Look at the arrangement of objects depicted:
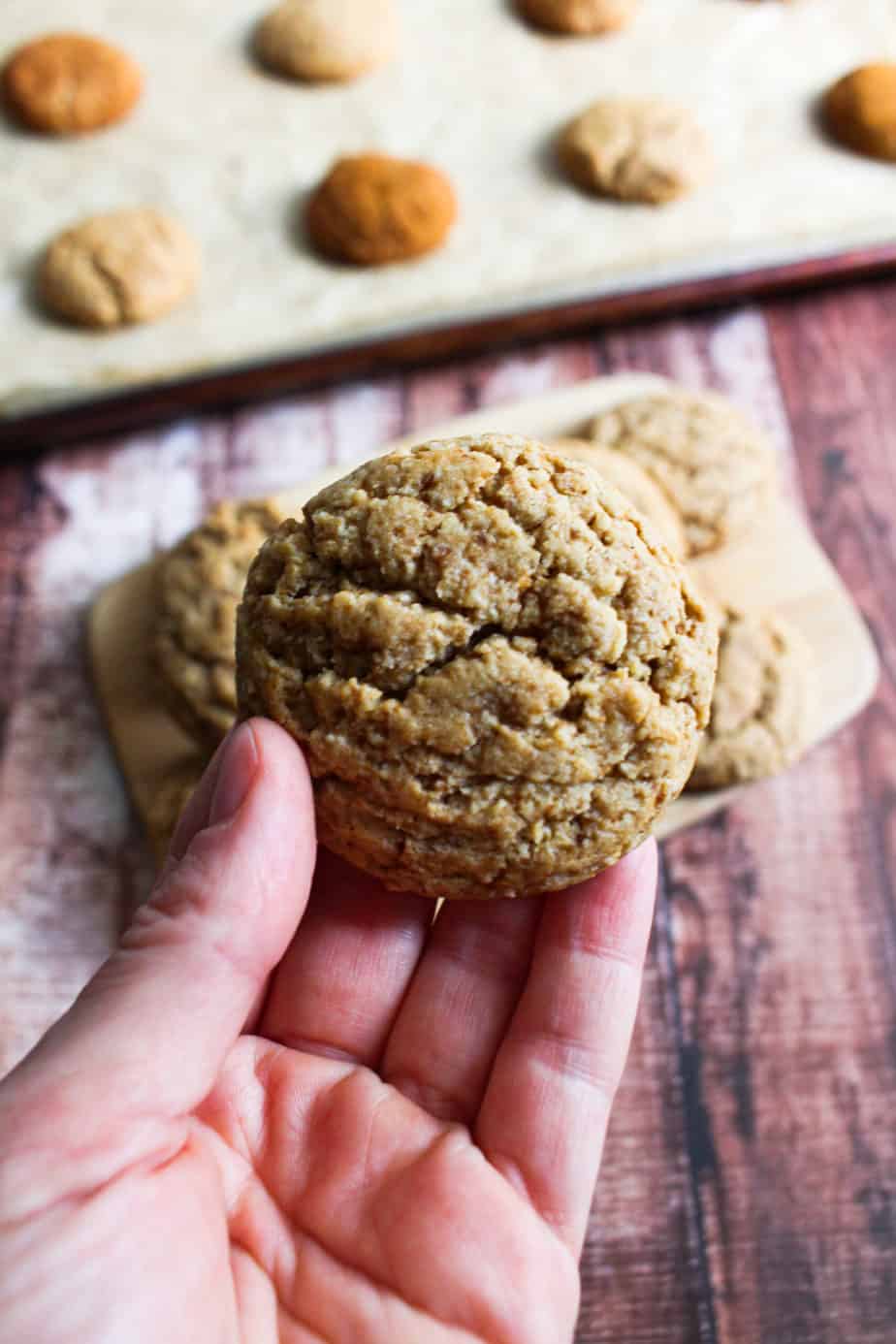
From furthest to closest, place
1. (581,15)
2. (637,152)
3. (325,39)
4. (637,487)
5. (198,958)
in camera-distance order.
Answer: (581,15)
(325,39)
(637,152)
(637,487)
(198,958)

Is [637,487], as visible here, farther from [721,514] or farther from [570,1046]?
[570,1046]

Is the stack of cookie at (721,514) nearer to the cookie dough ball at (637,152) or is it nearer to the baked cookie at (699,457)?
the baked cookie at (699,457)

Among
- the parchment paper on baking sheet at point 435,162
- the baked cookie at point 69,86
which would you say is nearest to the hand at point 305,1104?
the parchment paper on baking sheet at point 435,162

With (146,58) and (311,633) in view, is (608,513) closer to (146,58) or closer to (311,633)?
(311,633)

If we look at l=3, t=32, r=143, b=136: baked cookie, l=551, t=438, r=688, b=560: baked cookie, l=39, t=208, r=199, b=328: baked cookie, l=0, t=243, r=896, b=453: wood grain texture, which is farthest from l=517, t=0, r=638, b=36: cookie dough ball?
l=551, t=438, r=688, b=560: baked cookie

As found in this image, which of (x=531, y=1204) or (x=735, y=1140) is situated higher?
(x=531, y=1204)

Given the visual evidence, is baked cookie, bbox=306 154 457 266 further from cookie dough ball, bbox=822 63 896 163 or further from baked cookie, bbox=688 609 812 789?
baked cookie, bbox=688 609 812 789

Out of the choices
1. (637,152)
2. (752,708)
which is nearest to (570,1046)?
(752,708)

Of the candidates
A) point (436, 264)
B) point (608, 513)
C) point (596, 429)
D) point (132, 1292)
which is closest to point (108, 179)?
point (436, 264)
